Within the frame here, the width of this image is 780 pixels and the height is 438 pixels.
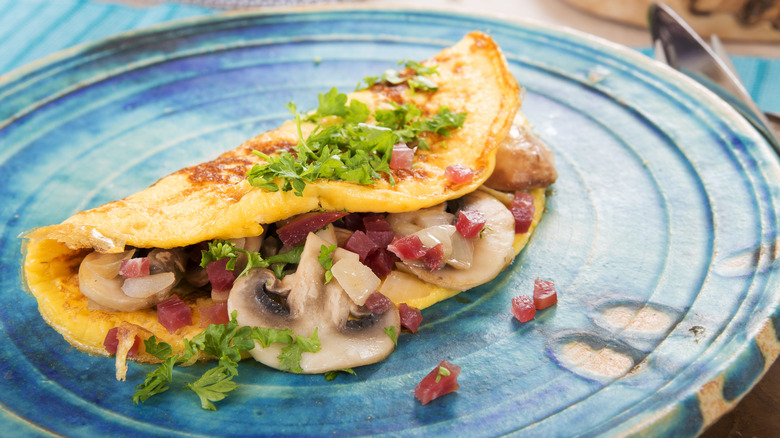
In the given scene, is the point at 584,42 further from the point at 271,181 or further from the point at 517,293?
the point at 271,181

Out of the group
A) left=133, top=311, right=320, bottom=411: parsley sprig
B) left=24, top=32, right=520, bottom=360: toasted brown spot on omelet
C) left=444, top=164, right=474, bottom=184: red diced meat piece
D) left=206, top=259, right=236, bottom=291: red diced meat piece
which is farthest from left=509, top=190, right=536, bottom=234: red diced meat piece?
left=206, top=259, right=236, bottom=291: red diced meat piece

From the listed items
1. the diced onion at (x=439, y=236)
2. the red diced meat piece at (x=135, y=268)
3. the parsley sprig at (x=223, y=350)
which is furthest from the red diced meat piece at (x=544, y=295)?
the red diced meat piece at (x=135, y=268)

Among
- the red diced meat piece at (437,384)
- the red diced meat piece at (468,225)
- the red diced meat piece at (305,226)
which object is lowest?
the red diced meat piece at (437,384)

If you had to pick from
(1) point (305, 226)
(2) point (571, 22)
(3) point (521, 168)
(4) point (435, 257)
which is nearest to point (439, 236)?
(4) point (435, 257)

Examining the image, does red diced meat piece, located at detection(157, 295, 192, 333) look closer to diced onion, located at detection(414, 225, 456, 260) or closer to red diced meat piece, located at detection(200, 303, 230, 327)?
red diced meat piece, located at detection(200, 303, 230, 327)

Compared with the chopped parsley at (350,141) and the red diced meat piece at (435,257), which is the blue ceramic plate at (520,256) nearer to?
the red diced meat piece at (435,257)

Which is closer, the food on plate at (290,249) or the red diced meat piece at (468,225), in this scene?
the food on plate at (290,249)

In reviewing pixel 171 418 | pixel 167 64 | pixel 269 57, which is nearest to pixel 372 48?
pixel 269 57
